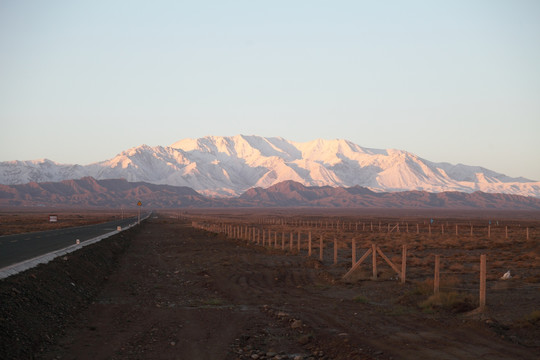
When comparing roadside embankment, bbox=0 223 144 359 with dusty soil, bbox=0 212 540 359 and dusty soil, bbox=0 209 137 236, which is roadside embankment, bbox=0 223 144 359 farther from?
dusty soil, bbox=0 209 137 236

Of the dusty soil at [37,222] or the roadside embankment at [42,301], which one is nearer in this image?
the roadside embankment at [42,301]

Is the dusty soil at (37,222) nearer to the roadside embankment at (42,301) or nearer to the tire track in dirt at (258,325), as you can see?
the roadside embankment at (42,301)

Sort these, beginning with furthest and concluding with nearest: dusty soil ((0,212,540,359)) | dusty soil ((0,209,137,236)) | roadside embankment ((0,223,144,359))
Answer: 1. dusty soil ((0,209,137,236))
2. dusty soil ((0,212,540,359))
3. roadside embankment ((0,223,144,359))

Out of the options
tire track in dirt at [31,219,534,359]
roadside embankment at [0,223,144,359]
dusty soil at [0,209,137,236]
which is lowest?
dusty soil at [0,209,137,236]

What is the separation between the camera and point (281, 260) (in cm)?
Answer: 2881

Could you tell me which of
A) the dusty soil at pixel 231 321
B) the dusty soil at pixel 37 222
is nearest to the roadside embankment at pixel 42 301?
the dusty soil at pixel 231 321

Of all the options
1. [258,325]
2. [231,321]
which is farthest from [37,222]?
[258,325]

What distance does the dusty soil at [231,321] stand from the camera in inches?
→ 405

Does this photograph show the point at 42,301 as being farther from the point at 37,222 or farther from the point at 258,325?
the point at 37,222

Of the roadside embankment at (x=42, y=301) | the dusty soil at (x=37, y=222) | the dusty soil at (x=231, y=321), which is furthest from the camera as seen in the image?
the dusty soil at (x=37, y=222)

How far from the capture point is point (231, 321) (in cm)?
1330

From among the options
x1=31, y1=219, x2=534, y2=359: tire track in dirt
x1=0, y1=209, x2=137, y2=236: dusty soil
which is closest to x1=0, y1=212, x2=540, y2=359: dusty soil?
x1=31, y1=219, x2=534, y2=359: tire track in dirt

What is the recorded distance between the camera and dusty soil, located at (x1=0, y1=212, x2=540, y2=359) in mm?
10289

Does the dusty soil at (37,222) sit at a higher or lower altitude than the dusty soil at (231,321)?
lower
